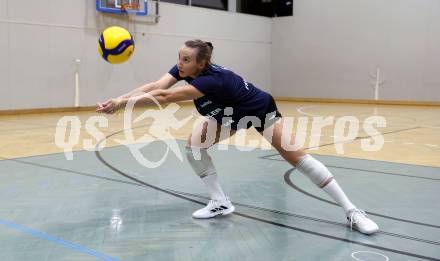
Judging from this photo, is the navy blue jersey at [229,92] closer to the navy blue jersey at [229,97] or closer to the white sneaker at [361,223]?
the navy blue jersey at [229,97]

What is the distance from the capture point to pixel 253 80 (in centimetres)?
2025

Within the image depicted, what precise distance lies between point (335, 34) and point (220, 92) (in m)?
16.7

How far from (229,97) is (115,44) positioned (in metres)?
1.61

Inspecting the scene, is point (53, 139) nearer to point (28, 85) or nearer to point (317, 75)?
point (28, 85)

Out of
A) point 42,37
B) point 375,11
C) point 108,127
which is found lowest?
point 108,127

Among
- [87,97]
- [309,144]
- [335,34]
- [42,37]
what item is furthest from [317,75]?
[309,144]

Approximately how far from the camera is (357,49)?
61.6 ft

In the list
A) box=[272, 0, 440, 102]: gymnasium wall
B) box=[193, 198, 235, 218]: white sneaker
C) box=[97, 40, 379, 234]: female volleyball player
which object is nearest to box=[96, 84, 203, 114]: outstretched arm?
box=[97, 40, 379, 234]: female volleyball player

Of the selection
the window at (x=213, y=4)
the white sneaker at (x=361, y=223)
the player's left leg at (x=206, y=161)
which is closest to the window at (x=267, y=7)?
the window at (x=213, y=4)

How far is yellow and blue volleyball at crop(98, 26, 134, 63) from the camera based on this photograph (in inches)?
185

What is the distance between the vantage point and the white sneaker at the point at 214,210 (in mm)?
3836

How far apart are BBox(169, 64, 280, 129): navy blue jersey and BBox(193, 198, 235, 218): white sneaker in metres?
0.62

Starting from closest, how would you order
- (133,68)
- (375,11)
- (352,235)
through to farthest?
(352,235)
(133,68)
(375,11)

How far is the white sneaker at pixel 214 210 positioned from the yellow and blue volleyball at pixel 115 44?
179 cm
